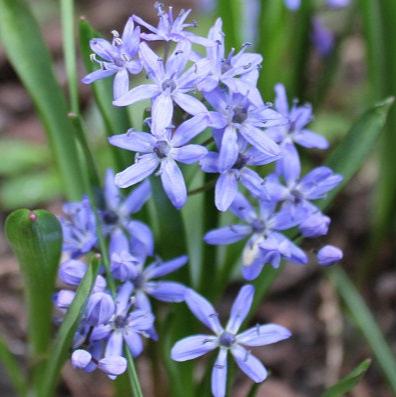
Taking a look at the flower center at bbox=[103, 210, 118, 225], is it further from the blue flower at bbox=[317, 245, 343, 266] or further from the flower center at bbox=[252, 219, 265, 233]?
the blue flower at bbox=[317, 245, 343, 266]

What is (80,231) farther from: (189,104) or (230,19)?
(230,19)

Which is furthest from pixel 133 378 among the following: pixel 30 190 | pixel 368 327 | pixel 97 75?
pixel 30 190

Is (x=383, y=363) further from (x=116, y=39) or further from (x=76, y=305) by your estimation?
(x=116, y=39)

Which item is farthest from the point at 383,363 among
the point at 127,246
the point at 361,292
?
the point at 127,246

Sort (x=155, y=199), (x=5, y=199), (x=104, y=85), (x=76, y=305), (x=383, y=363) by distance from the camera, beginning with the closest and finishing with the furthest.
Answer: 1. (x=76, y=305)
2. (x=155, y=199)
3. (x=104, y=85)
4. (x=383, y=363)
5. (x=5, y=199)

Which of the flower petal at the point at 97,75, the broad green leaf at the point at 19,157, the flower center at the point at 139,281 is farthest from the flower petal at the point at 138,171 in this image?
the broad green leaf at the point at 19,157

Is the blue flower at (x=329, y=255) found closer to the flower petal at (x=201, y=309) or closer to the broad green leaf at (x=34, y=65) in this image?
the flower petal at (x=201, y=309)

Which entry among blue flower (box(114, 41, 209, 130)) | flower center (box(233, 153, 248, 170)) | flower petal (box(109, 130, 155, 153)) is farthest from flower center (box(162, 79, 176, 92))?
flower center (box(233, 153, 248, 170))
